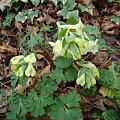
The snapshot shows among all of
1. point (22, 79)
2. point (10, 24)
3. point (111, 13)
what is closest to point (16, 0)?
point (10, 24)

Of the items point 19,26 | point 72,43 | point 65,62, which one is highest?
point 72,43

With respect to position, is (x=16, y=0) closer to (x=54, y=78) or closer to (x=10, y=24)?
(x=10, y=24)

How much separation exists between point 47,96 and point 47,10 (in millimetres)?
1259

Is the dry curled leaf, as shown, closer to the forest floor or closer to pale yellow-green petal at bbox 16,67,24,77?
the forest floor

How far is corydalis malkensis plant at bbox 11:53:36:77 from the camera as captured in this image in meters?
1.71

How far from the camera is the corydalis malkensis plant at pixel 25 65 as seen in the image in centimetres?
171

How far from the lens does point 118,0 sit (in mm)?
2977

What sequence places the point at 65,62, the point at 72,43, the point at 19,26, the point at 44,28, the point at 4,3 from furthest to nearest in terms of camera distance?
the point at 4,3 < the point at 19,26 < the point at 44,28 < the point at 65,62 < the point at 72,43

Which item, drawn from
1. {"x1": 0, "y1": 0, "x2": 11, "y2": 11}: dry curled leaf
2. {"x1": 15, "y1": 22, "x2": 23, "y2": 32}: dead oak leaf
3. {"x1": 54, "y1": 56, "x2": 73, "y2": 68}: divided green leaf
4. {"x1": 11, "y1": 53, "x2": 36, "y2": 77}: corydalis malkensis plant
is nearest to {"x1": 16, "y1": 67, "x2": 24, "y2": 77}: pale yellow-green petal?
{"x1": 11, "y1": 53, "x2": 36, "y2": 77}: corydalis malkensis plant

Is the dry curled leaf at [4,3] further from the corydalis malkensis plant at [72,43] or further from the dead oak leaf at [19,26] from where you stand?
the corydalis malkensis plant at [72,43]

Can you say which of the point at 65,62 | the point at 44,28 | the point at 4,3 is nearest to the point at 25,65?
the point at 65,62

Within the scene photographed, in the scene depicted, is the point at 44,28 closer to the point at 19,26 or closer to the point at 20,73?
the point at 19,26

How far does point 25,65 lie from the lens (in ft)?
5.69

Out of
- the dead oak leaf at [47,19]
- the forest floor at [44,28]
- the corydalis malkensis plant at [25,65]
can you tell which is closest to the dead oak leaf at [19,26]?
the forest floor at [44,28]
